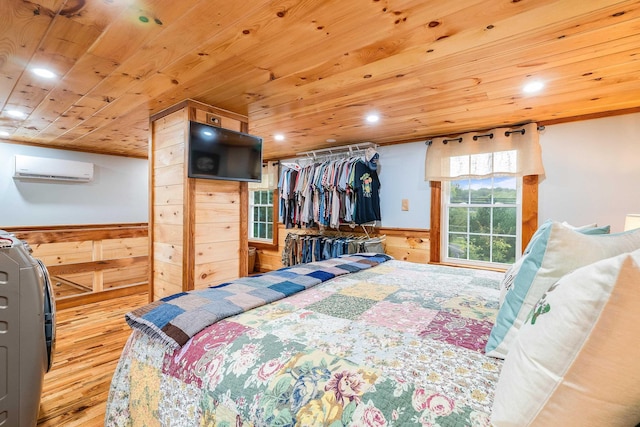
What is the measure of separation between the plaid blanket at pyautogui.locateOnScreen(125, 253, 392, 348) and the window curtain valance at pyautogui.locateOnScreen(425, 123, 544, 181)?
223 cm

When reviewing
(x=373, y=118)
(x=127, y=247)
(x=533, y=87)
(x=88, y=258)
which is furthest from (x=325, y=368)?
(x=88, y=258)

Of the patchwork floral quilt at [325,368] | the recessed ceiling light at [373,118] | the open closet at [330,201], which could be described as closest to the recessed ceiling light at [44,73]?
the patchwork floral quilt at [325,368]

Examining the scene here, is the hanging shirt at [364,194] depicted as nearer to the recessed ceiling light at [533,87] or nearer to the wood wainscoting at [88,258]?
the recessed ceiling light at [533,87]

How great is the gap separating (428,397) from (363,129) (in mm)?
2937

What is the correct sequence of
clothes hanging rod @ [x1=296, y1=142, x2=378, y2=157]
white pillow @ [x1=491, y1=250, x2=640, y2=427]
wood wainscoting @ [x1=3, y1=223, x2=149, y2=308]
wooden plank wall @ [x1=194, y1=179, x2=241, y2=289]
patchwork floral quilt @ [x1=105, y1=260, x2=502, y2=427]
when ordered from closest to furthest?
white pillow @ [x1=491, y1=250, x2=640, y2=427] → patchwork floral quilt @ [x1=105, y1=260, x2=502, y2=427] → wooden plank wall @ [x1=194, y1=179, x2=241, y2=289] → wood wainscoting @ [x1=3, y1=223, x2=149, y2=308] → clothes hanging rod @ [x1=296, y1=142, x2=378, y2=157]

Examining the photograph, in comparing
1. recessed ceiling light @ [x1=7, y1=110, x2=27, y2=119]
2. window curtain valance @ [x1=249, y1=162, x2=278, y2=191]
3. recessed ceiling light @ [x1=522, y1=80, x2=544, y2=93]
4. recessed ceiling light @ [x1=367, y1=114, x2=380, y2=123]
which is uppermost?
recessed ceiling light @ [x1=7, y1=110, x2=27, y2=119]

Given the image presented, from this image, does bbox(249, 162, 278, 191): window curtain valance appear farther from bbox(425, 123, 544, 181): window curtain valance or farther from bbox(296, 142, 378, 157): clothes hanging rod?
bbox(425, 123, 544, 181): window curtain valance

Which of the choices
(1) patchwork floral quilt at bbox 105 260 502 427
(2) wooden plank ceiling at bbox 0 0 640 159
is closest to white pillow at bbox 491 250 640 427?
(1) patchwork floral quilt at bbox 105 260 502 427

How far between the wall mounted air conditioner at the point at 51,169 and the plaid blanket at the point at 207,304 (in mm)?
4413

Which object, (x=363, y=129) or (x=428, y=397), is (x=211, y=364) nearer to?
(x=428, y=397)

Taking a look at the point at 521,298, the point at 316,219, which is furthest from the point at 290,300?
the point at 316,219

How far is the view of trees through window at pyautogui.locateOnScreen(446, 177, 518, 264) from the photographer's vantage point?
3.24 metres

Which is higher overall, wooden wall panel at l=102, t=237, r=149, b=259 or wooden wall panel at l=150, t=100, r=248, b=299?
wooden wall panel at l=150, t=100, r=248, b=299

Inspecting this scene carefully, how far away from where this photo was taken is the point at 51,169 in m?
4.40
